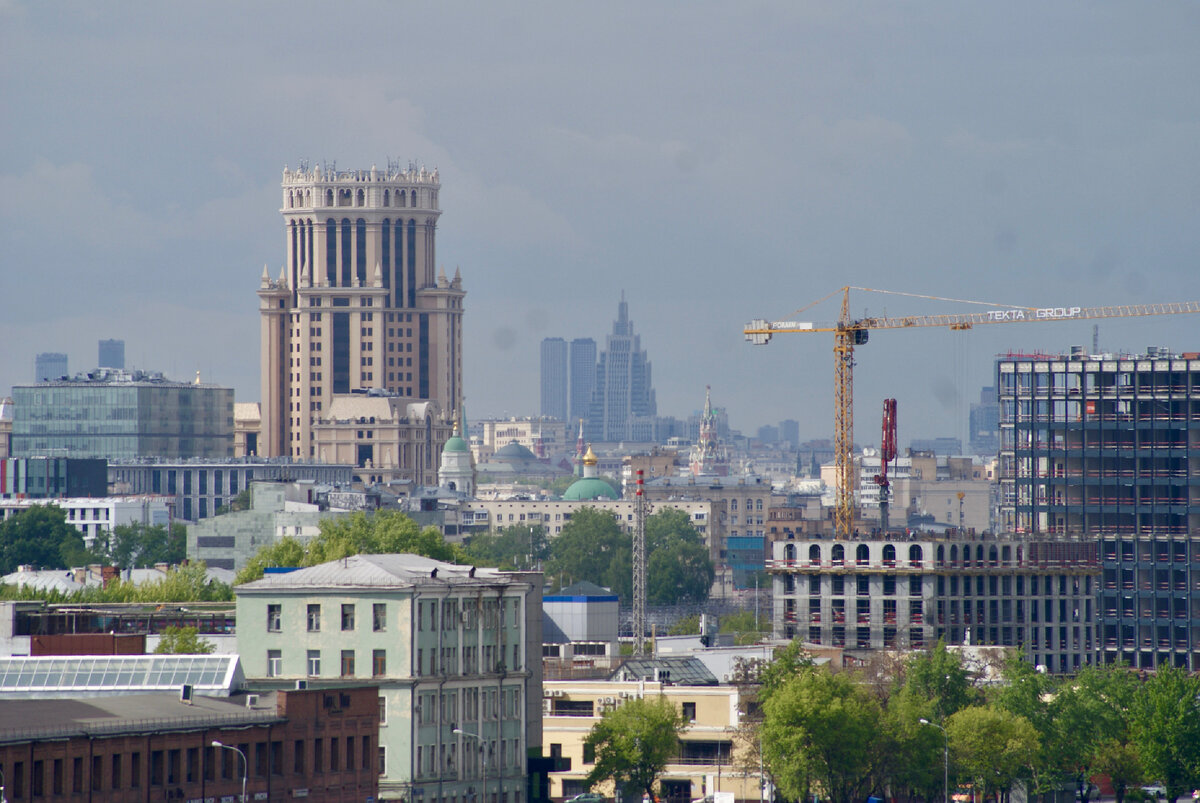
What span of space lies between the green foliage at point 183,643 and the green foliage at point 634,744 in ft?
73.9

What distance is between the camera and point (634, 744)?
152875 mm

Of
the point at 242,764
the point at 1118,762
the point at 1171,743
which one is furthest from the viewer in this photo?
the point at 1118,762

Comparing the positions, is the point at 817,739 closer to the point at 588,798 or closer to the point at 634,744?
the point at 634,744

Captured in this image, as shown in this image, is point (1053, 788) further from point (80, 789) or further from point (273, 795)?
point (80, 789)

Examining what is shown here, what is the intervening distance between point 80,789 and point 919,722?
57.4 meters

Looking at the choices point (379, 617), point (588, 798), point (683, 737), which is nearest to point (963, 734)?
point (683, 737)

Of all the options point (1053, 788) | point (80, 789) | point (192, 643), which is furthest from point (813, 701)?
point (80, 789)

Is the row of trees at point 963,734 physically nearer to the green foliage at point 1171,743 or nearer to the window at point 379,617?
the green foliage at point 1171,743

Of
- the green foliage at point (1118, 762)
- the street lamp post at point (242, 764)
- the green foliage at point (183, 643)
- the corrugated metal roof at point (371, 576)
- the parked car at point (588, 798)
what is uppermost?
the corrugated metal roof at point (371, 576)

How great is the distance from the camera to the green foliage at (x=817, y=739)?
150375 mm

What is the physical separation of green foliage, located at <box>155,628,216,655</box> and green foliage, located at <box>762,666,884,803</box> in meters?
32.2

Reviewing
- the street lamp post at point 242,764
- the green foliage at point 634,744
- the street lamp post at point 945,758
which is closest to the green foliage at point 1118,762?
the street lamp post at point 945,758

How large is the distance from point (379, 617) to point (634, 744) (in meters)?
17.8

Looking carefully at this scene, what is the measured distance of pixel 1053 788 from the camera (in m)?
159
